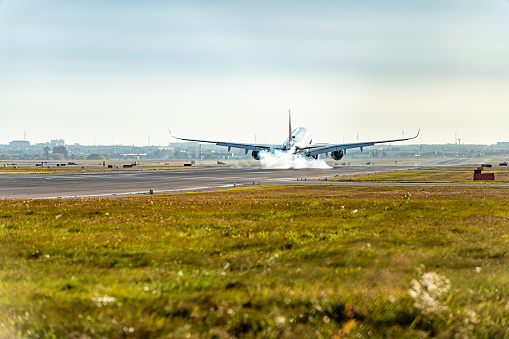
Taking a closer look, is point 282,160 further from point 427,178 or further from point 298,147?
point 427,178

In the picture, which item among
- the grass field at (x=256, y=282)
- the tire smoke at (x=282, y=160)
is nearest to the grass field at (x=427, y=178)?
the tire smoke at (x=282, y=160)

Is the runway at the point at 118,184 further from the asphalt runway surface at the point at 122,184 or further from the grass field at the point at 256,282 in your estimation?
the grass field at the point at 256,282

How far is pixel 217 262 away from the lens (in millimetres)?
11547

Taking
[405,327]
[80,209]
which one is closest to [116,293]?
[405,327]

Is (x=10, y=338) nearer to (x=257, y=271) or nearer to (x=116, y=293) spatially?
(x=116, y=293)

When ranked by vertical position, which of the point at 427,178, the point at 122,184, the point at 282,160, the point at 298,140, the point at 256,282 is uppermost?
the point at 298,140

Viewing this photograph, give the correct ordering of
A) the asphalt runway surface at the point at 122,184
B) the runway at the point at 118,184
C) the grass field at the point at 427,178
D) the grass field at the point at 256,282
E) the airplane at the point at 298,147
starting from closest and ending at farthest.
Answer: the grass field at the point at 256,282
the asphalt runway surface at the point at 122,184
the runway at the point at 118,184
the grass field at the point at 427,178
the airplane at the point at 298,147

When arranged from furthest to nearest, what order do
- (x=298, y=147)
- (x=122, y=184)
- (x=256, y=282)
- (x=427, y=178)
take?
(x=298, y=147) < (x=427, y=178) < (x=122, y=184) < (x=256, y=282)

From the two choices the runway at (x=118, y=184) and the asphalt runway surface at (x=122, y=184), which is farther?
the runway at (x=118, y=184)

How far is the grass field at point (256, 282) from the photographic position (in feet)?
26.3

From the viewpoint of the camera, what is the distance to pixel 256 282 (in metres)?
9.80

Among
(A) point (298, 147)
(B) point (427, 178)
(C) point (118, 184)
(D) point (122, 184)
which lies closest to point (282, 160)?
(A) point (298, 147)

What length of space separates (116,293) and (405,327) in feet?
16.7

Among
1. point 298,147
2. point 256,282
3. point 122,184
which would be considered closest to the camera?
point 256,282
